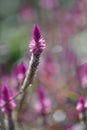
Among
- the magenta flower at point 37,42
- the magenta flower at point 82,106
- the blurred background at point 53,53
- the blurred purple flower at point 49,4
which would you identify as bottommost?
the magenta flower at point 82,106

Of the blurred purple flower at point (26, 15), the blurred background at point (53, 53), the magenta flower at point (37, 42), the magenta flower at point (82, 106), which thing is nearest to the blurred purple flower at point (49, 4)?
the blurred background at point (53, 53)

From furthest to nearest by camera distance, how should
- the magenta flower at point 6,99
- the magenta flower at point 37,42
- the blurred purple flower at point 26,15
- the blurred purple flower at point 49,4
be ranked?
the blurred purple flower at point 26,15 < the blurred purple flower at point 49,4 < the magenta flower at point 6,99 < the magenta flower at point 37,42

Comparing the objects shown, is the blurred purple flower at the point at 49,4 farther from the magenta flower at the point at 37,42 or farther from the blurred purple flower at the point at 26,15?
the magenta flower at the point at 37,42

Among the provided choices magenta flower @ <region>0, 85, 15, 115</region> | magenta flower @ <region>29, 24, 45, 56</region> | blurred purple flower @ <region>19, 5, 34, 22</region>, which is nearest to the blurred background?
blurred purple flower @ <region>19, 5, 34, 22</region>

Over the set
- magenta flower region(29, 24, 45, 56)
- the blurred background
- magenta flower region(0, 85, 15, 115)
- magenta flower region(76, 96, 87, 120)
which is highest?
the blurred background

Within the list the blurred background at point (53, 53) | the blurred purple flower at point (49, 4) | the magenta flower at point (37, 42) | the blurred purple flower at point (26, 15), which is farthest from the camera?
the blurred purple flower at point (26, 15)

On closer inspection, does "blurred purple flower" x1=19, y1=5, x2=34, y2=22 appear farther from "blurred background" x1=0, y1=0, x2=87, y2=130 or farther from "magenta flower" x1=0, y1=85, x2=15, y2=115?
"magenta flower" x1=0, y1=85, x2=15, y2=115

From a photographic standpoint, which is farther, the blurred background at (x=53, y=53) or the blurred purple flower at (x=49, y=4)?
the blurred purple flower at (x=49, y=4)

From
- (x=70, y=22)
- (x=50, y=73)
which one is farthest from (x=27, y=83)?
(x=70, y=22)

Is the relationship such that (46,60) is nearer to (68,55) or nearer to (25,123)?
(68,55)
